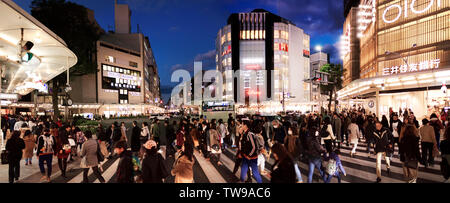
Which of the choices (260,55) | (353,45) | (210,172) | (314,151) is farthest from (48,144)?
(260,55)

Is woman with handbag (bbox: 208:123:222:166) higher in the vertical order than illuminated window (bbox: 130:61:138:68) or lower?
lower

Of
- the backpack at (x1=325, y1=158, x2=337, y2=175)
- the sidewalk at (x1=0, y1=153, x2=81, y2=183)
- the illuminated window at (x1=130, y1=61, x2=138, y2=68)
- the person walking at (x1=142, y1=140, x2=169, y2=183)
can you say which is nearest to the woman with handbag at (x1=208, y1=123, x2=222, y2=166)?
the backpack at (x1=325, y1=158, x2=337, y2=175)

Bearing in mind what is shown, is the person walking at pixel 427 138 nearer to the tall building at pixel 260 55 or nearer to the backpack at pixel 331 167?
the backpack at pixel 331 167

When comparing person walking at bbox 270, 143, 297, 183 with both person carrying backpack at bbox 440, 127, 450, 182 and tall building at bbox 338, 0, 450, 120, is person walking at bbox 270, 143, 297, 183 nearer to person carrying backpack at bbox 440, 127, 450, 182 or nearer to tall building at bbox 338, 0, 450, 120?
person carrying backpack at bbox 440, 127, 450, 182

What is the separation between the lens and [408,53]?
28875 millimetres

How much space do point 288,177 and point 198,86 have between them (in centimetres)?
9344

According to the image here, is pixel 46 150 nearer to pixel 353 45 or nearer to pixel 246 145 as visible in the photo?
pixel 246 145

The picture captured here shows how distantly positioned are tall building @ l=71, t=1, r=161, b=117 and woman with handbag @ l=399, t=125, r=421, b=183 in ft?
169

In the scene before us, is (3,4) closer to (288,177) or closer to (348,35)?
(288,177)

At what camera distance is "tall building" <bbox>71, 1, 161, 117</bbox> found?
49.9 meters

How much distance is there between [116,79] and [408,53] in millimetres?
58865

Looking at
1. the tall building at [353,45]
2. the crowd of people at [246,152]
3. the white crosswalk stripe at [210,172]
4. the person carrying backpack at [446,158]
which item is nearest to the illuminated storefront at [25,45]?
the crowd of people at [246,152]

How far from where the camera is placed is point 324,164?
5.49 m

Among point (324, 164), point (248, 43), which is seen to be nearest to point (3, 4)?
point (324, 164)
